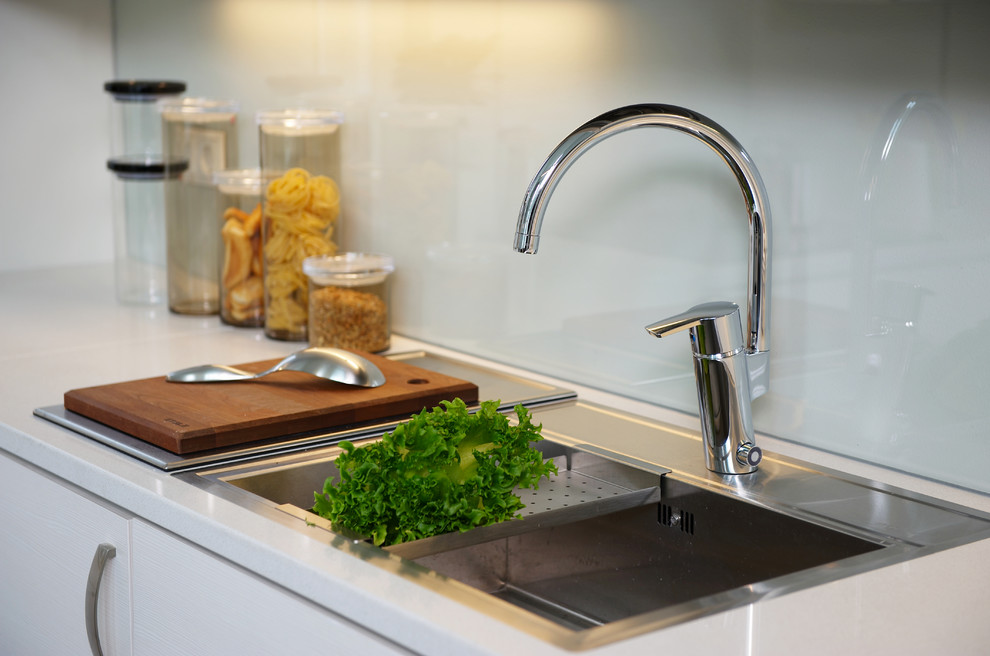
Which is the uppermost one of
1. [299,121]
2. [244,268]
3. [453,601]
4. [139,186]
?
[299,121]

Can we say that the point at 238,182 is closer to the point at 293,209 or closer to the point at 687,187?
the point at 293,209

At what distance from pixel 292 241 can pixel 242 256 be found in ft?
0.41

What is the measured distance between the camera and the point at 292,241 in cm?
172

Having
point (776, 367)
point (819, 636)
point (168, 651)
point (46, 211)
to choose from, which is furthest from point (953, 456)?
point (46, 211)

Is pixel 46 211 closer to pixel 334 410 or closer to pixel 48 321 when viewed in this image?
pixel 48 321

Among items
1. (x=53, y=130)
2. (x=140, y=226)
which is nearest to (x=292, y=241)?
(x=140, y=226)

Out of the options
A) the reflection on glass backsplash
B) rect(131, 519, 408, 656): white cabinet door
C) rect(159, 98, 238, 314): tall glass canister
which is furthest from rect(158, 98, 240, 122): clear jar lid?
rect(131, 519, 408, 656): white cabinet door

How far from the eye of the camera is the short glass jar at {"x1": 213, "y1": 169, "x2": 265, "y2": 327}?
71.1 inches

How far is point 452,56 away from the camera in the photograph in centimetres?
162

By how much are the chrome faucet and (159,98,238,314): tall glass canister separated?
0.88 metres

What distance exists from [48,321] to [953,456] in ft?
4.51

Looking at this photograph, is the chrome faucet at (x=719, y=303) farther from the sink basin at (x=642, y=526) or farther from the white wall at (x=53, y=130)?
the white wall at (x=53, y=130)

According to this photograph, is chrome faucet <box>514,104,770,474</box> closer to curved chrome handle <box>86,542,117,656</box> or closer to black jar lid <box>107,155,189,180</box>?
curved chrome handle <box>86,542,117,656</box>

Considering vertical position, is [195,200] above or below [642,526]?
above
